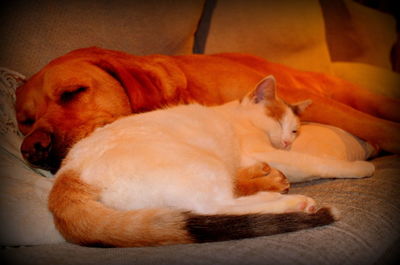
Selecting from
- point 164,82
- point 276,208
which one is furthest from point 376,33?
point 276,208

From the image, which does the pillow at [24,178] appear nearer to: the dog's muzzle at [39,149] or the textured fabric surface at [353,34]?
the dog's muzzle at [39,149]

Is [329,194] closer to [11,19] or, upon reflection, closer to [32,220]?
[32,220]

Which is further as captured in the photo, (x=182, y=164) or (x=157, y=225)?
(x=182, y=164)

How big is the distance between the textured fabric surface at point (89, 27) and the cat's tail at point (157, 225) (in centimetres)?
81

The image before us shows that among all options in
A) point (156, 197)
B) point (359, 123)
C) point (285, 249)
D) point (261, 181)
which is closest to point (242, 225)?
point (285, 249)

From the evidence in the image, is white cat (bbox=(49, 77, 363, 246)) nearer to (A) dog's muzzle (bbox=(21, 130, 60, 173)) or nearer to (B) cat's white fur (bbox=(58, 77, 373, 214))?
(B) cat's white fur (bbox=(58, 77, 373, 214))

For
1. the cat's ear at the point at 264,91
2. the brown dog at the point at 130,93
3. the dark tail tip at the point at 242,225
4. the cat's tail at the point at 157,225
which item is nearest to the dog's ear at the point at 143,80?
the brown dog at the point at 130,93

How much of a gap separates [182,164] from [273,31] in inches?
67.5

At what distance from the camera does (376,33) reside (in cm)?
299

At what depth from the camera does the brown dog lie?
122 centimetres

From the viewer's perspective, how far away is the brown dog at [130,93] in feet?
4.00

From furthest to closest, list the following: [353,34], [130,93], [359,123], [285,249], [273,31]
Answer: [353,34] < [273,31] < [359,123] < [130,93] < [285,249]

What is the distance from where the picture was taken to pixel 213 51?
2.22m

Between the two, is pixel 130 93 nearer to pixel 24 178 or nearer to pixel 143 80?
pixel 143 80
